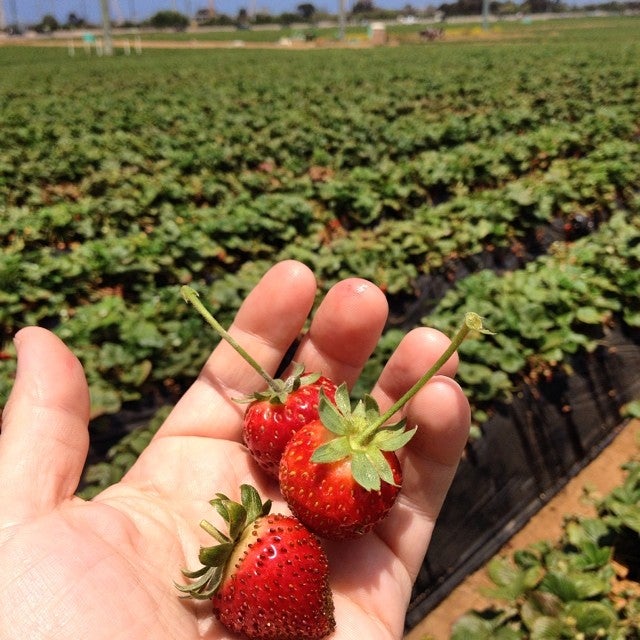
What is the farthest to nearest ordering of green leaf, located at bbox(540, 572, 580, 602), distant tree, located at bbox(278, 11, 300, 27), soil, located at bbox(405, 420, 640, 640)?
distant tree, located at bbox(278, 11, 300, 27), soil, located at bbox(405, 420, 640, 640), green leaf, located at bbox(540, 572, 580, 602)

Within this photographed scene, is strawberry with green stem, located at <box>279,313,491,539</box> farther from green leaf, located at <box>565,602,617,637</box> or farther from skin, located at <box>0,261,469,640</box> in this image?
green leaf, located at <box>565,602,617,637</box>

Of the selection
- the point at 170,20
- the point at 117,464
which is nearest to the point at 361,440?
the point at 117,464

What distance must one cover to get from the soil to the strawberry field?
0.12 m

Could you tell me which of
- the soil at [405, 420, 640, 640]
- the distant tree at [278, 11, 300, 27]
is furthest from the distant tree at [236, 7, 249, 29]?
the soil at [405, 420, 640, 640]

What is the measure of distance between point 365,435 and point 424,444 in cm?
38

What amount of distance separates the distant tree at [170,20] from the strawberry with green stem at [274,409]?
107 metres

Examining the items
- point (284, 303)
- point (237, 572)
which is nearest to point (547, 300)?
point (284, 303)

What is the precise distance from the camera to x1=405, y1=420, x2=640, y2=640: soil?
2.57m

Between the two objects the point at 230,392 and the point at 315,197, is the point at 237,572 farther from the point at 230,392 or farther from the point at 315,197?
the point at 315,197

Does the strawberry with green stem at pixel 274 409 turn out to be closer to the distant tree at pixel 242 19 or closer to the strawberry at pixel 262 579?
the strawberry at pixel 262 579

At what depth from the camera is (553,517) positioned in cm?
297

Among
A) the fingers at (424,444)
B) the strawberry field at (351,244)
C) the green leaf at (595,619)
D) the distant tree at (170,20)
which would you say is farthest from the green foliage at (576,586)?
the distant tree at (170,20)

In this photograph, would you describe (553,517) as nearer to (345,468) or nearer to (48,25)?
(345,468)

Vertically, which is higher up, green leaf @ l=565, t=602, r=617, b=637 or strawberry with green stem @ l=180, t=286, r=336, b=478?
strawberry with green stem @ l=180, t=286, r=336, b=478
